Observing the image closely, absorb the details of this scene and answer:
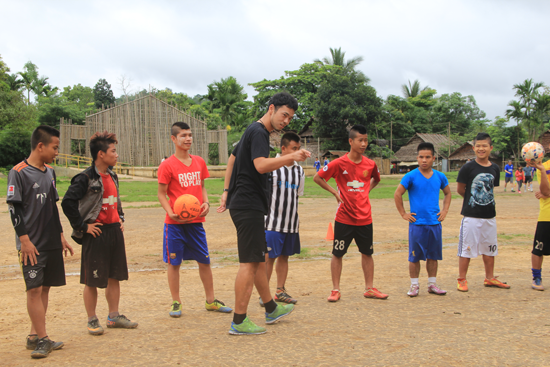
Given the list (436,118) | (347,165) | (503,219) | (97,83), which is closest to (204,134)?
(503,219)

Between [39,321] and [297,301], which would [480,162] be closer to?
[297,301]

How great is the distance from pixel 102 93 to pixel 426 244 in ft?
258

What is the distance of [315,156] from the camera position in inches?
2063

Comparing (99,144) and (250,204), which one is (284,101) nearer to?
(250,204)

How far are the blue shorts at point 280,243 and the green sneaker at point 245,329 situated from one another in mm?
1308

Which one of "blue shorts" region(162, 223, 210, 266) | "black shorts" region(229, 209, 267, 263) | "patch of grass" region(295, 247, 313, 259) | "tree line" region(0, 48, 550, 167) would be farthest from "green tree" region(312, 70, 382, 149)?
"black shorts" region(229, 209, 267, 263)

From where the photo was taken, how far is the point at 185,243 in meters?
5.11

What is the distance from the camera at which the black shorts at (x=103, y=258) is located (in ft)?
14.5

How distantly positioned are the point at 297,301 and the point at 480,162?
327cm

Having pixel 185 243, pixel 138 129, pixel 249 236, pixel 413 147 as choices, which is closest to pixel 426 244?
pixel 249 236

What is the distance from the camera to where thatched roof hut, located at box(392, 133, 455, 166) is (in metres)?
59.3

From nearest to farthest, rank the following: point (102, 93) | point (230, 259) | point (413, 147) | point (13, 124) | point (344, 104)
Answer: point (230, 259)
point (13, 124)
point (344, 104)
point (413, 147)
point (102, 93)

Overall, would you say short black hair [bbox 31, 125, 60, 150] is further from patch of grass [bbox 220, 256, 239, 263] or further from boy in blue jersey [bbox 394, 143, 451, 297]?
patch of grass [bbox 220, 256, 239, 263]

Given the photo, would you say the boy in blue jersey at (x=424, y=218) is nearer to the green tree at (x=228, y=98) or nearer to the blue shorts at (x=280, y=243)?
the blue shorts at (x=280, y=243)
